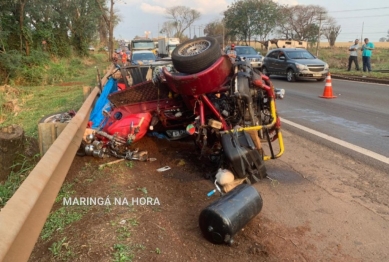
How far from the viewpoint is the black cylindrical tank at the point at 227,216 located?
121 inches

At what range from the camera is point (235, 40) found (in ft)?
184

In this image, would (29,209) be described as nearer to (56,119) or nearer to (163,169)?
(163,169)

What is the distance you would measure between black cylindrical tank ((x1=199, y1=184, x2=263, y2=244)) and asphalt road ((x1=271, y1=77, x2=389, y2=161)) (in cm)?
335

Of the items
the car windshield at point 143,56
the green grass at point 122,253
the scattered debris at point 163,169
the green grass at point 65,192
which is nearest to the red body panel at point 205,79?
the scattered debris at point 163,169

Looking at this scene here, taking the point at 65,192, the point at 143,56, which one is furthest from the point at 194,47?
the point at 143,56

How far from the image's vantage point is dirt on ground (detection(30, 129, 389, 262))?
2982 mm

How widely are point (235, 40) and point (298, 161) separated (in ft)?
174

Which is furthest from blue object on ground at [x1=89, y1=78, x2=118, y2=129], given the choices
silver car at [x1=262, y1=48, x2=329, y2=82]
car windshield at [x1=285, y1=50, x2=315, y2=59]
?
car windshield at [x1=285, y1=50, x2=315, y2=59]

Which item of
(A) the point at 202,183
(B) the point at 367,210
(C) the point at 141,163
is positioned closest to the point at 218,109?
(A) the point at 202,183

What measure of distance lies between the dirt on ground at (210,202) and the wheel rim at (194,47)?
5.20 ft

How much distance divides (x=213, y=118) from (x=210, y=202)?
1.45 m

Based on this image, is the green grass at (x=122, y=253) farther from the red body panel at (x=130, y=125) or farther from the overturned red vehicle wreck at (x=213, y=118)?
the red body panel at (x=130, y=125)

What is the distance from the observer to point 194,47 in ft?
17.3

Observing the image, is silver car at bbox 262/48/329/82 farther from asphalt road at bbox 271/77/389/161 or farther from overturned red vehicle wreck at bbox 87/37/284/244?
overturned red vehicle wreck at bbox 87/37/284/244
